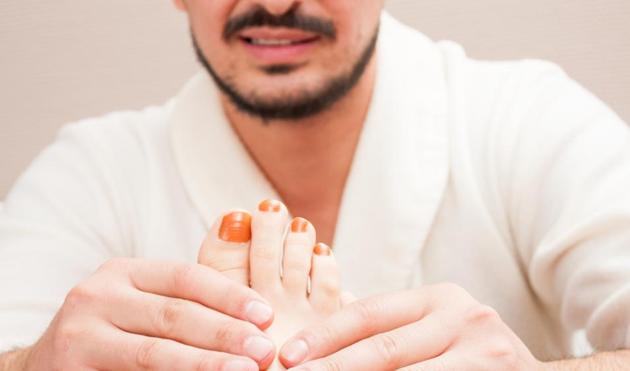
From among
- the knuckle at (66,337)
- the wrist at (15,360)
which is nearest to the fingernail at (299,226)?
the knuckle at (66,337)

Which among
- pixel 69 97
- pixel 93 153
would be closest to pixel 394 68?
pixel 93 153

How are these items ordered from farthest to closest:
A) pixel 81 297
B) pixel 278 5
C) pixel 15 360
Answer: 1. pixel 278 5
2. pixel 15 360
3. pixel 81 297

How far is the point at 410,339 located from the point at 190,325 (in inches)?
7.8

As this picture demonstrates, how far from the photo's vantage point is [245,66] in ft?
3.66

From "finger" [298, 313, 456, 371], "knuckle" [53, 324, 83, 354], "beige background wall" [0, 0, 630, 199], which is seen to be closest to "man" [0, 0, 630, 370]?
"knuckle" [53, 324, 83, 354]

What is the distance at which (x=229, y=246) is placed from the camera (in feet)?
2.54

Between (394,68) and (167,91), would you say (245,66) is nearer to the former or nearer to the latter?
(394,68)

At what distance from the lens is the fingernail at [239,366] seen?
0.65m

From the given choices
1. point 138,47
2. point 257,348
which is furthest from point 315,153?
point 138,47

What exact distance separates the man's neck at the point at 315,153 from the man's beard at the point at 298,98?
29 mm

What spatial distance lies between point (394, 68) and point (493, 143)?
190mm

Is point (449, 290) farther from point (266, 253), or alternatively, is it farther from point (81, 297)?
point (81, 297)

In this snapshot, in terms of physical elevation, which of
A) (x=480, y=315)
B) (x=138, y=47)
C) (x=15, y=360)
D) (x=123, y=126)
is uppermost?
(x=138, y=47)

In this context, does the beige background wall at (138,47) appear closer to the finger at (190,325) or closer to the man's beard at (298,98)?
the man's beard at (298,98)
